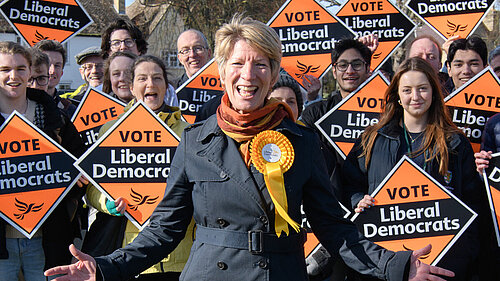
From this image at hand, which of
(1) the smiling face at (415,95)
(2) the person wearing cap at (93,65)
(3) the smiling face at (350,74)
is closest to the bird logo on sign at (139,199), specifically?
(1) the smiling face at (415,95)

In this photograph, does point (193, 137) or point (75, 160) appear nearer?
point (193, 137)

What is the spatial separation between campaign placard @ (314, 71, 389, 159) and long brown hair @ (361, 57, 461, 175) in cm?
49

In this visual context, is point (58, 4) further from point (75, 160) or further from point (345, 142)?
point (345, 142)

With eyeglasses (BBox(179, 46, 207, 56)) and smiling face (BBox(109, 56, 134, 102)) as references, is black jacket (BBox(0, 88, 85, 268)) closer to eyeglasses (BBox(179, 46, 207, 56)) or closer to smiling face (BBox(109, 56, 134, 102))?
smiling face (BBox(109, 56, 134, 102))

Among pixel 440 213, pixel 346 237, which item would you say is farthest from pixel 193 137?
pixel 440 213

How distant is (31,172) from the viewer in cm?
454

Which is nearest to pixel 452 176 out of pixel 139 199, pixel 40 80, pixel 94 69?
pixel 139 199

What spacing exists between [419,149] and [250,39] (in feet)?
7.02

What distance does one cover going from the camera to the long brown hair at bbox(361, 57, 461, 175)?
14.1 feet

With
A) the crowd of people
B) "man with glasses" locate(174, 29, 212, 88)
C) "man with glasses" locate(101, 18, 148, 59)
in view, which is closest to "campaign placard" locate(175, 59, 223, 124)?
the crowd of people

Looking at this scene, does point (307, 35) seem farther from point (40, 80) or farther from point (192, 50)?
point (40, 80)

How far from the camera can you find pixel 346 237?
272cm

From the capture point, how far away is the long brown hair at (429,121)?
169 inches

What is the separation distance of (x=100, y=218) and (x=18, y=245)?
61 cm
